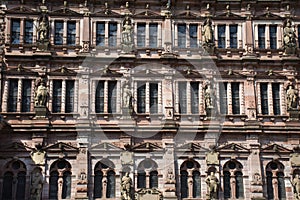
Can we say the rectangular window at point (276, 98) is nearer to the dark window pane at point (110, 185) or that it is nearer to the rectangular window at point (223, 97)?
the rectangular window at point (223, 97)

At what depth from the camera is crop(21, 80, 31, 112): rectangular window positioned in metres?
30.2

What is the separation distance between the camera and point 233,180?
29734 mm

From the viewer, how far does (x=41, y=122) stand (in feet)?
97.1

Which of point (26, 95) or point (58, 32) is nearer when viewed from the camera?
point (26, 95)

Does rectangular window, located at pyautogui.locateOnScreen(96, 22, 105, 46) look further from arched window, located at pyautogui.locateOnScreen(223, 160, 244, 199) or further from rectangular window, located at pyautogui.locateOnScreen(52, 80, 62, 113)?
arched window, located at pyautogui.locateOnScreen(223, 160, 244, 199)

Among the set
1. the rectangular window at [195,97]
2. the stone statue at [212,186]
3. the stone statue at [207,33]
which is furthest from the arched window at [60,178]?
the stone statue at [207,33]

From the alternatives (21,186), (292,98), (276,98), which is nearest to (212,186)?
(276,98)

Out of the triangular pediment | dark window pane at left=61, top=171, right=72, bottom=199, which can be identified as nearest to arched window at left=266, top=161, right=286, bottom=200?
the triangular pediment

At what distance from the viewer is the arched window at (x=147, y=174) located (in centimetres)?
2944

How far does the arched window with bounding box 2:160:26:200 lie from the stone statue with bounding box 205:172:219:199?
10.5 m

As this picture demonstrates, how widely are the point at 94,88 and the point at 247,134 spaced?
9550 millimetres

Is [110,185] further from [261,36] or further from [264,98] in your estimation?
[261,36]

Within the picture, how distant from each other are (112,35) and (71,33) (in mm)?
2541

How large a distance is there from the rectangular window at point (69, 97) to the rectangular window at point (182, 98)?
21.3ft
